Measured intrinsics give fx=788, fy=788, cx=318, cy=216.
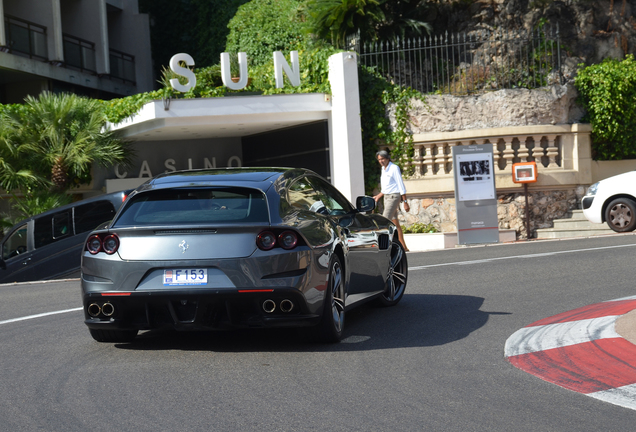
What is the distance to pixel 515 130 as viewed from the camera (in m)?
19.2

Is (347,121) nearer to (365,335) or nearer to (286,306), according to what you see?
(365,335)

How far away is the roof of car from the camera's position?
621cm

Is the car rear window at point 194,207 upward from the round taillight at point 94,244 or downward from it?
upward

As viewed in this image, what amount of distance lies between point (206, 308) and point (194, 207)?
0.83 m

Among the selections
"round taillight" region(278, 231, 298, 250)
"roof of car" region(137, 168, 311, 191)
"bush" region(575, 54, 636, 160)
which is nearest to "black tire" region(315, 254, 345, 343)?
"round taillight" region(278, 231, 298, 250)

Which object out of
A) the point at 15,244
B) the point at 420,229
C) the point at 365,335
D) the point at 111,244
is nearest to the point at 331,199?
the point at 365,335

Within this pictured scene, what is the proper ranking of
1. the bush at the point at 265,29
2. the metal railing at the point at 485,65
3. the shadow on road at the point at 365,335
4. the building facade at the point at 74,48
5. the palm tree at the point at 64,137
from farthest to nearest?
the building facade at the point at 74,48, the bush at the point at 265,29, the palm tree at the point at 64,137, the metal railing at the point at 485,65, the shadow on road at the point at 365,335

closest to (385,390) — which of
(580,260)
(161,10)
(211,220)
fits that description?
(211,220)

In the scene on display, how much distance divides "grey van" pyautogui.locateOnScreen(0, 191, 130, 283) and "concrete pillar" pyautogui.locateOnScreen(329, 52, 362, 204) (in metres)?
7.03

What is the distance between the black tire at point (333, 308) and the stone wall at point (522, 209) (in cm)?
1328

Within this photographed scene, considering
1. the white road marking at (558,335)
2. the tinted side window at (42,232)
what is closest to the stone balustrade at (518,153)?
the tinted side window at (42,232)

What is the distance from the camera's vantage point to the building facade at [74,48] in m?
27.0

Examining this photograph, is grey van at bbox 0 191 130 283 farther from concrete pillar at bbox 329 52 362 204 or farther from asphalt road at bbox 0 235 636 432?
concrete pillar at bbox 329 52 362 204

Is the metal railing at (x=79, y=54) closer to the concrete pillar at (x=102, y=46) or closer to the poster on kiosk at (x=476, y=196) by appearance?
the concrete pillar at (x=102, y=46)
